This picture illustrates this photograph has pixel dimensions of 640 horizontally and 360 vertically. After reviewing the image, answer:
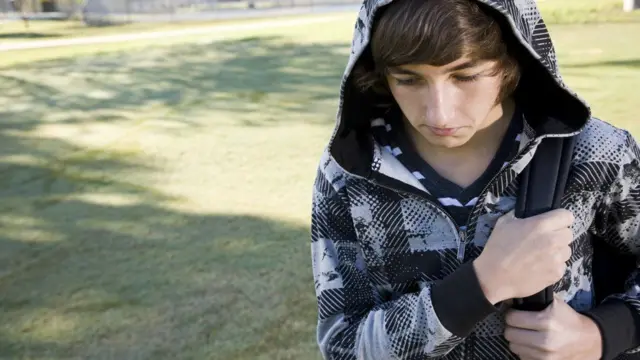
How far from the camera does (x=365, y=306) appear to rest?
0.85 m

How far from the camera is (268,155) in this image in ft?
10.4

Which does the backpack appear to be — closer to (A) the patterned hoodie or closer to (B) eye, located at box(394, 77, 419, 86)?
(A) the patterned hoodie

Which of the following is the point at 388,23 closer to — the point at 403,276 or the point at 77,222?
→ the point at 403,276

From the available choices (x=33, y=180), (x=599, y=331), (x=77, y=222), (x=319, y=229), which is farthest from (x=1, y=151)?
(x=599, y=331)

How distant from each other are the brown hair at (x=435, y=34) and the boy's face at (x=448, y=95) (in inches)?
0.5

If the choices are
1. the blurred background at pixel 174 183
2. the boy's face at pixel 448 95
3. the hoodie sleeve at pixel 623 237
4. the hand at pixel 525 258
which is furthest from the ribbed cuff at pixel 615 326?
the blurred background at pixel 174 183

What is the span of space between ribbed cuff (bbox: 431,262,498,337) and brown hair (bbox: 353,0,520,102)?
0.22 m

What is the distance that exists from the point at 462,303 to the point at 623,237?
0.24 metres

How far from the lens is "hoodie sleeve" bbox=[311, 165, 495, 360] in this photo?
730 mm

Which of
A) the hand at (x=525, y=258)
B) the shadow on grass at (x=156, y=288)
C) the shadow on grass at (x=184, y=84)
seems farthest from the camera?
the shadow on grass at (x=184, y=84)

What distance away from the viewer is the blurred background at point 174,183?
6.09ft

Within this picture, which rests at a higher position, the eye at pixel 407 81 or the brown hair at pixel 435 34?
the brown hair at pixel 435 34

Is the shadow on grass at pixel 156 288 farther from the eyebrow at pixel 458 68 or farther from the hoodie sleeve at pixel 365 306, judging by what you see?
the eyebrow at pixel 458 68

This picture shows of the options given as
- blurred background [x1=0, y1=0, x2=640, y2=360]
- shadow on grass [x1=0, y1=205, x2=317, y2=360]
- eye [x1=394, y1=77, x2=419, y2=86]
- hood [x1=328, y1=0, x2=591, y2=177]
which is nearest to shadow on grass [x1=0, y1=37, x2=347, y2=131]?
blurred background [x1=0, y1=0, x2=640, y2=360]
